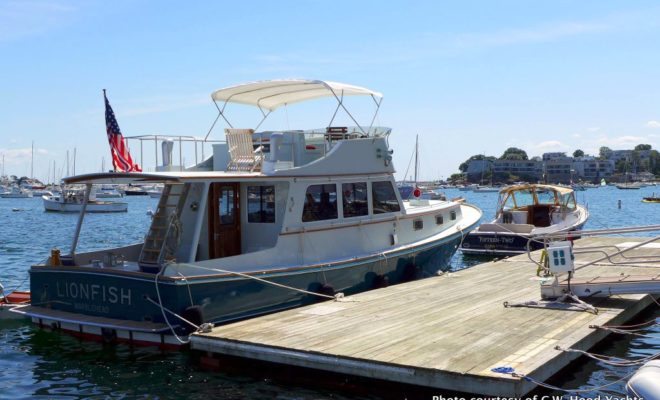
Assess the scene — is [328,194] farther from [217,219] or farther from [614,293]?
[614,293]

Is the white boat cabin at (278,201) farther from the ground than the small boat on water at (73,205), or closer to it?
farther from the ground

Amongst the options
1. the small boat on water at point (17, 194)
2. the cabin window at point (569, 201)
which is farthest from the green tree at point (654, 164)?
the cabin window at point (569, 201)

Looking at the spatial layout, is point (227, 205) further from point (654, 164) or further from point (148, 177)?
point (654, 164)

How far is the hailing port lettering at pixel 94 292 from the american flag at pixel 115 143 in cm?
231

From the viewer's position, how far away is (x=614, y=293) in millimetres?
12242

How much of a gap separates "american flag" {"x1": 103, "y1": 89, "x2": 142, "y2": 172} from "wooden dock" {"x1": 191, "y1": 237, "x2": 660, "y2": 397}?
4.06 metres

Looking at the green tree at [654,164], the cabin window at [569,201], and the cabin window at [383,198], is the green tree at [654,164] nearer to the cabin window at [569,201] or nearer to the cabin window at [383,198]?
the cabin window at [569,201]

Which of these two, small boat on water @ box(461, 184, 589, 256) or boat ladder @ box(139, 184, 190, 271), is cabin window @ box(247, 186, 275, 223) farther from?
small boat on water @ box(461, 184, 589, 256)

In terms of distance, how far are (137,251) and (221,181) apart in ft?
9.09

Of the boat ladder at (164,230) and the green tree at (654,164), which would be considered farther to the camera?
the green tree at (654,164)

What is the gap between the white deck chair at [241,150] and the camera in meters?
14.1

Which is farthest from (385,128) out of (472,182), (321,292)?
(472,182)

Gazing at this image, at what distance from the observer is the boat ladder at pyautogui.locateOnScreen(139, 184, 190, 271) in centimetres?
1209

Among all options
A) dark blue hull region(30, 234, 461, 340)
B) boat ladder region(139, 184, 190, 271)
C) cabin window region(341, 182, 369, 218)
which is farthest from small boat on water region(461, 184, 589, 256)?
boat ladder region(139, 184, 190, 271)
